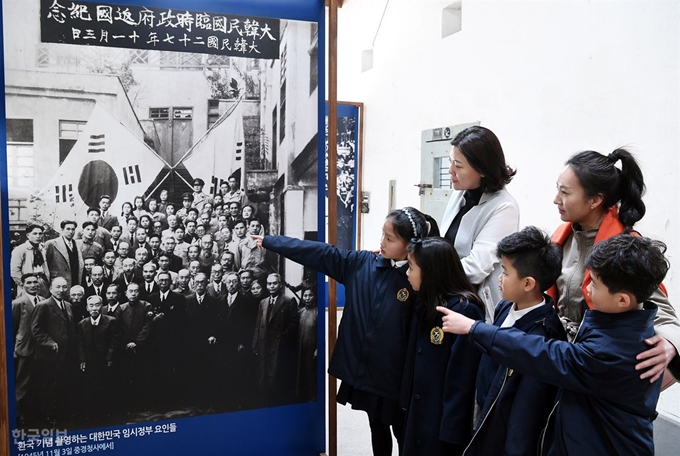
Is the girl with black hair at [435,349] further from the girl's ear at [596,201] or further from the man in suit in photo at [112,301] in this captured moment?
the man in suit in photo at [112,301]

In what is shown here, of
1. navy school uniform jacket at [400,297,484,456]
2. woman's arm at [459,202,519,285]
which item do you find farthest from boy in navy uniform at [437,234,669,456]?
woman's arm at [459,202,519,285]

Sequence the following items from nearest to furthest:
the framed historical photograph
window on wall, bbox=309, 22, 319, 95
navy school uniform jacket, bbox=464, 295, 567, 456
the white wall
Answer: navy school uniform jacket, bbox=464, 295, 567, 456
window on wall, bbox=309, 22, 319, 95
the white wall
the framed historical photograph

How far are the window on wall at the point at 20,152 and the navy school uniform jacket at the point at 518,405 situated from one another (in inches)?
68.5

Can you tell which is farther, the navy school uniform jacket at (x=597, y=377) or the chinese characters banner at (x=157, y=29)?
the chinese characters banner at (x=157, y=29)

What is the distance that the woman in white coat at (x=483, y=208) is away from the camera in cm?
215

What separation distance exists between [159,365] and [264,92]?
115 cm

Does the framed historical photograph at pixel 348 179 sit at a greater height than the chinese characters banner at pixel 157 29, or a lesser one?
lesser

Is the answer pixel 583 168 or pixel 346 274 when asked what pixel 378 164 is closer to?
pixel 346 274

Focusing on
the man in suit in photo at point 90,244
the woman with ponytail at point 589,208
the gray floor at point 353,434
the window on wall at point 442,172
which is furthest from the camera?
the window on wall at point 442,172

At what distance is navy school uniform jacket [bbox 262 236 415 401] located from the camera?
2.18 metres

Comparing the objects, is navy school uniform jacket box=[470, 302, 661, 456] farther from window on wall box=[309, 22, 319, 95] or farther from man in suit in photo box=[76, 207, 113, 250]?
man in suit in photo box=[76, 207, 113, 250]

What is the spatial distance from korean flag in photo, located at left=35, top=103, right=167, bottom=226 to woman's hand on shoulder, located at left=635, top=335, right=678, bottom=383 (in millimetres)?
1755

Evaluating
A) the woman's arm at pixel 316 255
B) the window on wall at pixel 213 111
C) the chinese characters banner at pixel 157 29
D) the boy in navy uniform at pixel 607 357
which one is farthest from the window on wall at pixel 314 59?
the boy in navy uniform at pixel 607 357

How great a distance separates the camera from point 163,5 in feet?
7.39
